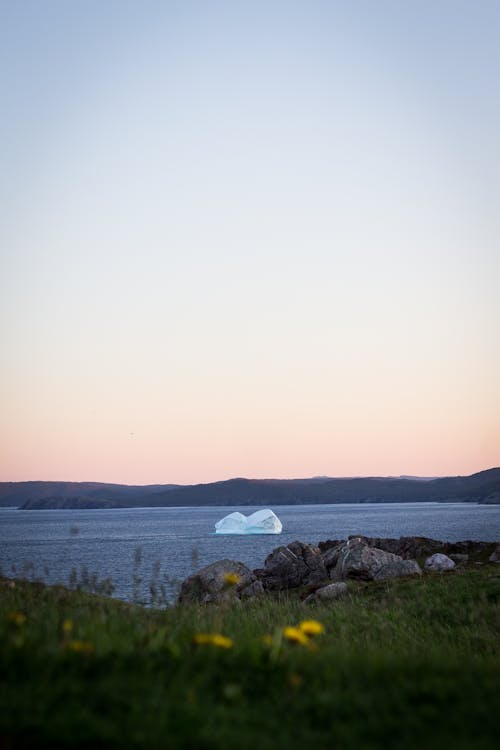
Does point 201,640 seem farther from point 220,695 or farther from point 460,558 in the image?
point 460,558

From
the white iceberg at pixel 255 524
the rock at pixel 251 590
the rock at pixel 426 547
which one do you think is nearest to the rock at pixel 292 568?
the rock at pixel 426 547

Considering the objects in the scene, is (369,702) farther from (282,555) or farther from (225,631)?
(282,555)

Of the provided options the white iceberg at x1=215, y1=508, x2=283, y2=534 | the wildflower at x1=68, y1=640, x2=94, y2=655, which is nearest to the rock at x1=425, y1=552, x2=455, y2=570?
the wildflower at x1=68, y1=640, x2=94, y2=655

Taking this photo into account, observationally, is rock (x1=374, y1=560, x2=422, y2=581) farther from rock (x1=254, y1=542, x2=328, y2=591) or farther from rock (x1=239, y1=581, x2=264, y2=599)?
rock (x1=254, y1=542, x2=328, y2=591)

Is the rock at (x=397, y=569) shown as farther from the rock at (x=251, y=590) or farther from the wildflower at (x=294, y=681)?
the wildflower at (x=294, y=681)

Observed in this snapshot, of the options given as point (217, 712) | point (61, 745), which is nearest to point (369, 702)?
point (217, 712)

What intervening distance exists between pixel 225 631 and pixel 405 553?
4005 cm

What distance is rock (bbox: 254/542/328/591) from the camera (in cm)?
3991

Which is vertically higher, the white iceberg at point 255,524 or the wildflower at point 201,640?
the wildflower at point 201,640

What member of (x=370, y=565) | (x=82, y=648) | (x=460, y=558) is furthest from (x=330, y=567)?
(x=82, y=648)

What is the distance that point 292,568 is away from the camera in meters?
41.1

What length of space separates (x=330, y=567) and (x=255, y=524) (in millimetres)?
69951

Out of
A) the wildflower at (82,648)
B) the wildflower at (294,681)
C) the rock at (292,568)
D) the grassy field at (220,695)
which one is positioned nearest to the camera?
the grassy field at (220,695)

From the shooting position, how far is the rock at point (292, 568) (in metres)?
39.9
